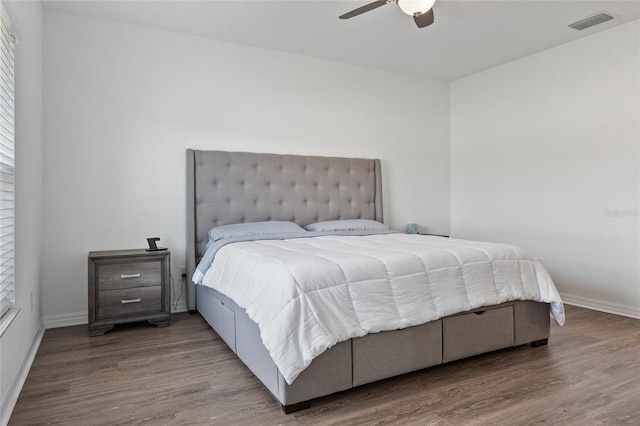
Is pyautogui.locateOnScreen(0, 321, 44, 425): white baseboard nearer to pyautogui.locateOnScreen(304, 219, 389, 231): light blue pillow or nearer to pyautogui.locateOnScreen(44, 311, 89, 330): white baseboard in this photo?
pyautogui.locateOnScreen(44, 311, 89, 330): white baseboard

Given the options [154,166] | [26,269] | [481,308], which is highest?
[154,166]

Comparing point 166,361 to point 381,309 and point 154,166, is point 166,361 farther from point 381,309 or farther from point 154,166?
point 154,166

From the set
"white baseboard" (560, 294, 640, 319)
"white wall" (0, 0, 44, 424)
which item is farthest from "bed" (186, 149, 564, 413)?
"white baseboard" (560, 294, 640, 319)

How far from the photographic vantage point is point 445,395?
7.04 feet

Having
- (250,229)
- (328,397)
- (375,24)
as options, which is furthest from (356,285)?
(375,24)

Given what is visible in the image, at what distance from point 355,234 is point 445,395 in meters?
1.78

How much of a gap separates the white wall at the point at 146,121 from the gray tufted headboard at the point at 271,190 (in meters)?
0.15

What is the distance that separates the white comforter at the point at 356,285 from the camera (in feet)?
6.35

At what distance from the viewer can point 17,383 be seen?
2.21m

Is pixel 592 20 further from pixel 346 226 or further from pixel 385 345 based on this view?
pixel 385 345

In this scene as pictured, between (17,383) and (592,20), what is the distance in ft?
15.9

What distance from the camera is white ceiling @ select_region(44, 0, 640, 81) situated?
3297 millimetres

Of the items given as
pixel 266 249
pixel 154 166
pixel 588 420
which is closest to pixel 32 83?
pixel 154 166

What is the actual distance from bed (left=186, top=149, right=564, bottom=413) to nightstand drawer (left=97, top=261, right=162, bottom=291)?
15.7 inches
